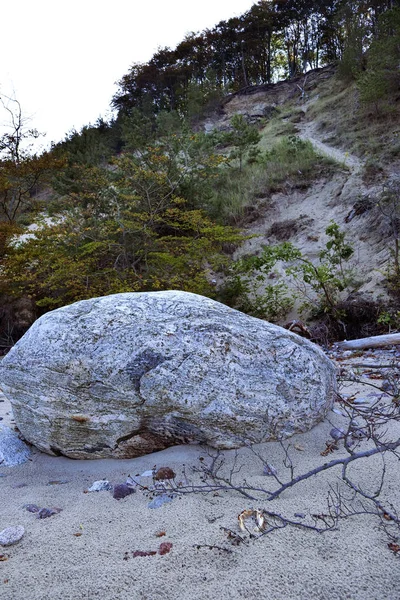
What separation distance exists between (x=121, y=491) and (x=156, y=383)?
58 cm

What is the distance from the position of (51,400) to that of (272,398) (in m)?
1.35

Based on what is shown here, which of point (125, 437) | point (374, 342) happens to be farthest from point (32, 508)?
point (374, 342)

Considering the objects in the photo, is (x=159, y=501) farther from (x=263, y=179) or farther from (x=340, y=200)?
(x=263, y=179)

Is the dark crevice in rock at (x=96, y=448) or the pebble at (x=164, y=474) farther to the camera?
the dark crevice in rock at (x=96, y=448)

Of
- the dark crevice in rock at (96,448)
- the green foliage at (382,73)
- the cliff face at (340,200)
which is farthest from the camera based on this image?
the green foliage at (382,73)

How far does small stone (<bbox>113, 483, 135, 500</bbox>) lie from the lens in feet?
6.47

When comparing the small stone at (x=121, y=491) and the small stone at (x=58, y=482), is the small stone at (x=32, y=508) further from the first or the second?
the small stone at (x=121, y=491)

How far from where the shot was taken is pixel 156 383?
7.29 ft

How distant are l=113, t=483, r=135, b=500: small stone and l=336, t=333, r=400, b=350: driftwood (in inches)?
151

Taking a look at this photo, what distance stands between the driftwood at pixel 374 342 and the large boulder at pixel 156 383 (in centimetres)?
274

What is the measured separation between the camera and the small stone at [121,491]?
1.97 meters

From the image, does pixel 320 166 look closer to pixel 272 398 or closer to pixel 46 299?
pixel 46 299

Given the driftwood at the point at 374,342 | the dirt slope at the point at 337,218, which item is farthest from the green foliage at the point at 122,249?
the driftwood at the point at 374,342

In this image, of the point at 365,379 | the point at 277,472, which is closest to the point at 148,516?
the point at 277,472
